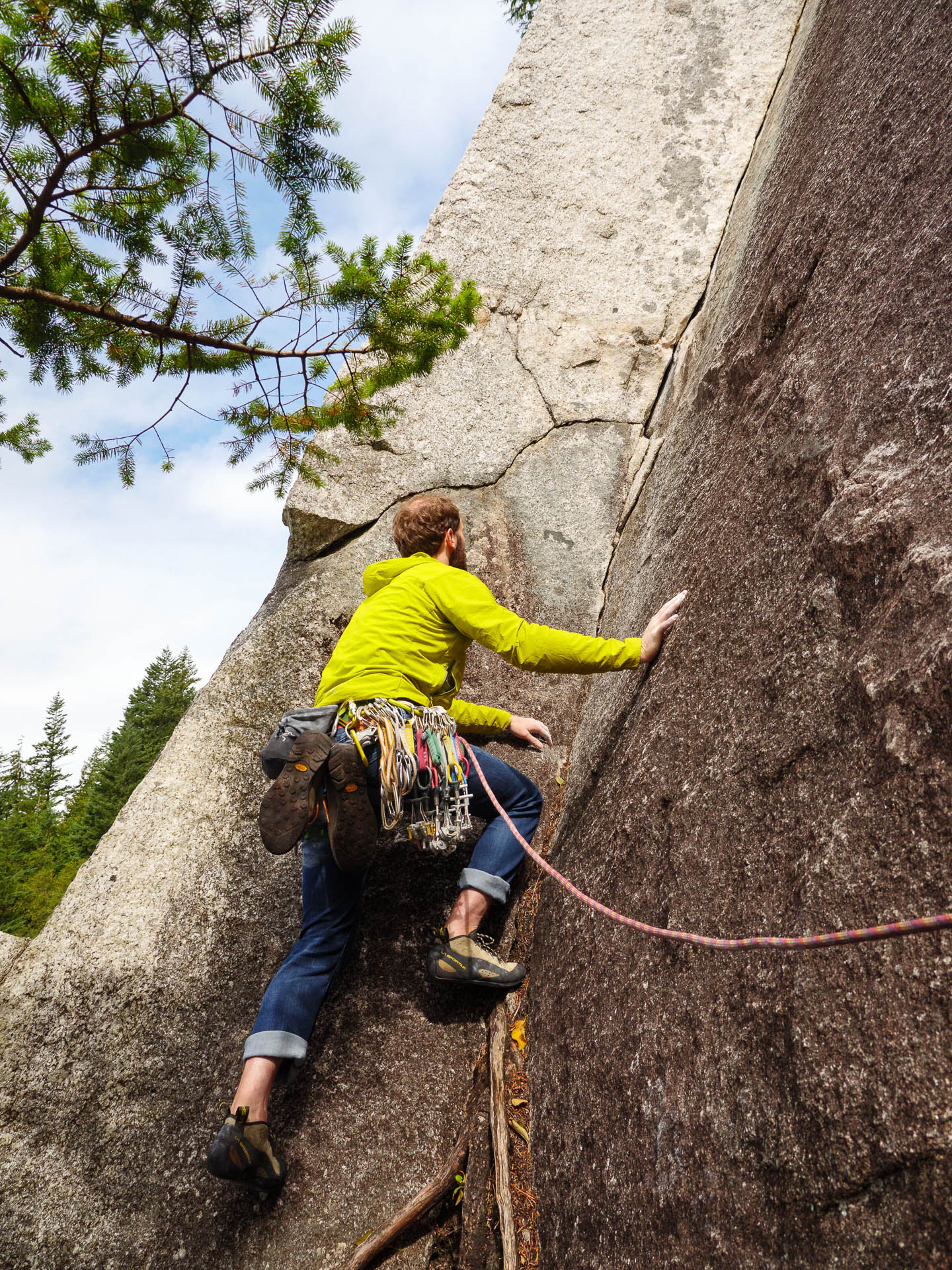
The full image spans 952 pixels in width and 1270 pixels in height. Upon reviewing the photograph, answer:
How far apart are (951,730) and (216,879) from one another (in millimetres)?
2712

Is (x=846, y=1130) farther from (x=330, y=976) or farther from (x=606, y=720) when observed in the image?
(x=606, y=720)

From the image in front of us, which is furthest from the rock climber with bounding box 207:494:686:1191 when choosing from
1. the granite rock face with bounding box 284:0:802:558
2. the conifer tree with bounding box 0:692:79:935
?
the conifer tree with bounding box 0:692:79:935

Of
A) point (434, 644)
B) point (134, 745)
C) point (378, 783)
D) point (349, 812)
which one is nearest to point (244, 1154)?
point (349, 812)

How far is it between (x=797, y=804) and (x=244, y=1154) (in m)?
1.83

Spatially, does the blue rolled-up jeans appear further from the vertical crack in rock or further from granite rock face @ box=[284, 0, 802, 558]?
granite rock face @ box=[284, 0, 802, 558]

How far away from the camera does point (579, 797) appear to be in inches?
120

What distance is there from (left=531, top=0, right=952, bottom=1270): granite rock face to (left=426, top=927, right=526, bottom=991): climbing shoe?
4.7 inches

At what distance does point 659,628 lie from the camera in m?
2.58

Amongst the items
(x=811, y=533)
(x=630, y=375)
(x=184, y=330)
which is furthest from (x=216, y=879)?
(x=630, y=375)

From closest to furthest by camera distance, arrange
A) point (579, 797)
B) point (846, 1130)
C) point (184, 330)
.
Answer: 1. point (846, 1130)
2. point (184, 330)
3. point (579, 797)

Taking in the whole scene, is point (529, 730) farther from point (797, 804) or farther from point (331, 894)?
point (797, 804)

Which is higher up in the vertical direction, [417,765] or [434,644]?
[434,644]

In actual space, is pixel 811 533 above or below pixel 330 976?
above

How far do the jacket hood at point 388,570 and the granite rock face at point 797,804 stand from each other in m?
0.95
